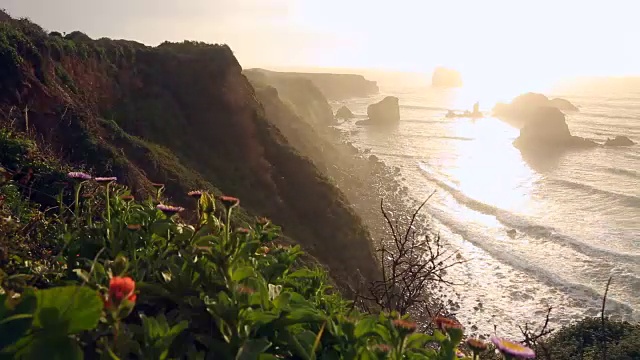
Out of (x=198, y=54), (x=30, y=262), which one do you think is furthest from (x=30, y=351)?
(x=198, y=54)

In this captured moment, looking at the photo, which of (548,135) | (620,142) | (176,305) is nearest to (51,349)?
(176,305)

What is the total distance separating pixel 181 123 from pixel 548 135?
53.3 m

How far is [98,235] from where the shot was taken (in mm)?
2141

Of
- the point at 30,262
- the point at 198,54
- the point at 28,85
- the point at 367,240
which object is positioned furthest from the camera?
the point at 198,54

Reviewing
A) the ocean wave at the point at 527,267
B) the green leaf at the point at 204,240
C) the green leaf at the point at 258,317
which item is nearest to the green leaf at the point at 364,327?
the green leaf at the point at 258,317

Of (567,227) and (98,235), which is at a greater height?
(98,235)

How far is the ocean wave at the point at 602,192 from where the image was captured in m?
33.4

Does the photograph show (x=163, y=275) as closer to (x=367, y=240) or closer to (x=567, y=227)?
(x=367, y=240)

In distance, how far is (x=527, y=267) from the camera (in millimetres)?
23969

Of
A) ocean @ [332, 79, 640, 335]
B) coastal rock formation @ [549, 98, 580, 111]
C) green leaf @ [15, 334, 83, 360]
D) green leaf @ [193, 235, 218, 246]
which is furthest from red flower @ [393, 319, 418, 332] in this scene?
coastal rock formation @ [549, 98, 580, 111]

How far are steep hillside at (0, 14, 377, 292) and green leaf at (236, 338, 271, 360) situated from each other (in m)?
9.36

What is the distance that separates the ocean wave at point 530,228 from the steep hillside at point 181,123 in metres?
14.3

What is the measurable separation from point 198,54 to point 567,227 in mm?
22950

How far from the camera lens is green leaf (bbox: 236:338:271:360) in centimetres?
145
